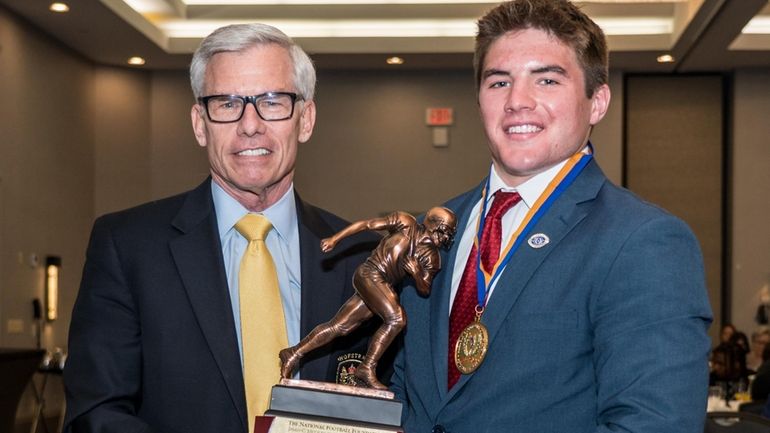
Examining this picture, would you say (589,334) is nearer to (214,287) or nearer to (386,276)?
(386,276)

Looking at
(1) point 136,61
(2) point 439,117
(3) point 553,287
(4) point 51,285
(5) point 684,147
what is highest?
(1) point 136,61

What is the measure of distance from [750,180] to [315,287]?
411 inches

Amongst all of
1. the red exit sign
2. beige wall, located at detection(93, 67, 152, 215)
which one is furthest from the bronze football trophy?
beige wall, located at detection(93, 67, 152, 215)

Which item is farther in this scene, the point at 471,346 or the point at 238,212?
the point at 238,212

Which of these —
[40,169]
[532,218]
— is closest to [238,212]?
[532,218]

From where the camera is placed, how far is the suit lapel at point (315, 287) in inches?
79.9

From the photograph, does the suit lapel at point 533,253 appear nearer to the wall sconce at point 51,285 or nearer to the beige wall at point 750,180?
the wall sconce at point 51,285

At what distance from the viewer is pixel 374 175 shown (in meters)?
11.8

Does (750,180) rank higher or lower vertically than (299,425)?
higher

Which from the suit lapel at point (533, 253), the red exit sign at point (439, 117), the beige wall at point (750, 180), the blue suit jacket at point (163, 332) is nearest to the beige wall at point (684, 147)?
the beige wall at point (750, 180)

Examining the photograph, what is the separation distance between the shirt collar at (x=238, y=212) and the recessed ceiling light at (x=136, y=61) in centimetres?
938

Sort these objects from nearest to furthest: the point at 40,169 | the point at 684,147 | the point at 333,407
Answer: the point at 333,407
the point at 40,169
the point at 684,147

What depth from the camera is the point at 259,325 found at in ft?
6.48

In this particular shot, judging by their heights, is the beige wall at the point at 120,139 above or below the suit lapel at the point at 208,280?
above
